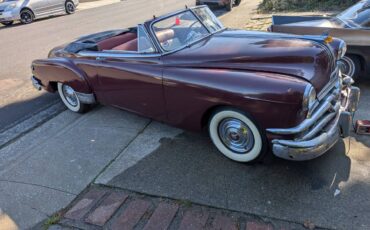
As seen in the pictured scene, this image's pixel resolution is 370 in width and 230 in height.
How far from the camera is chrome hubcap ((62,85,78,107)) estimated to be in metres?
4.98

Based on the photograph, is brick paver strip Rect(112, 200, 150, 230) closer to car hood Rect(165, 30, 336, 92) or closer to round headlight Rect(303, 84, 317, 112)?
car hood Rect(165, 30, 336, 92)

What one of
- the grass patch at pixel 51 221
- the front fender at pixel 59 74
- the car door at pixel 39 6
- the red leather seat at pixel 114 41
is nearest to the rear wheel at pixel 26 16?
the car door at pixel 39 6

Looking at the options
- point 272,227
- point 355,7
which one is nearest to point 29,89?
point 272,227

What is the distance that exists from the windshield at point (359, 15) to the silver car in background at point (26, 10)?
1367cm

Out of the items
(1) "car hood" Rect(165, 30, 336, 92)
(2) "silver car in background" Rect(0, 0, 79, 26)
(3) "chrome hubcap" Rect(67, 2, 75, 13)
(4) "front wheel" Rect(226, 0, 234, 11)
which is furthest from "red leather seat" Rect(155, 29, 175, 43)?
(3) "chrome hubcap" Rect(67, 2, 75, 13)

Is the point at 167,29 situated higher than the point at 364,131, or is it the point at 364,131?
the point at 167,29

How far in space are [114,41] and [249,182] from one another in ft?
9.17

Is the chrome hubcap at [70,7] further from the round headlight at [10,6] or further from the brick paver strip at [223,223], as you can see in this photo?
the brick paver strip at [223,223]

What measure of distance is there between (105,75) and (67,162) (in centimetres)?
116

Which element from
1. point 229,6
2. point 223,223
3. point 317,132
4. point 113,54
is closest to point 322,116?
point 317,132

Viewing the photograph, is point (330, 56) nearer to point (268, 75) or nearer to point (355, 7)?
point (268, 75)

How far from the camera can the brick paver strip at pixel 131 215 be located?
110 inches

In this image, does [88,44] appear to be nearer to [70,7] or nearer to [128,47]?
[128,47]

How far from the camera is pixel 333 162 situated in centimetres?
329
